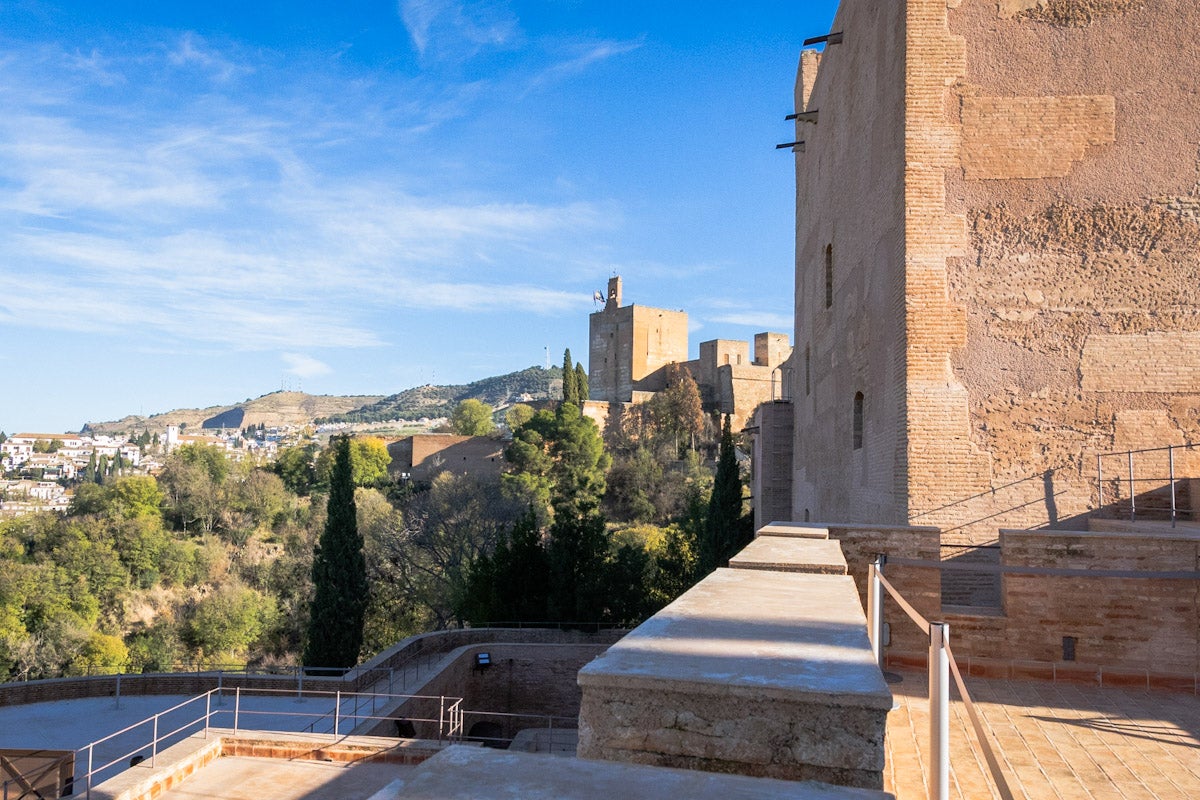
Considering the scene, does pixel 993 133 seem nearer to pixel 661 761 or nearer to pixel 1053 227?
pixel 1053 227

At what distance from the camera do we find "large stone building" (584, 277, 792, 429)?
51281 millimetres

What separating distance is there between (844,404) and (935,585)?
268 inches

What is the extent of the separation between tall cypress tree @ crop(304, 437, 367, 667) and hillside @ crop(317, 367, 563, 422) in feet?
335

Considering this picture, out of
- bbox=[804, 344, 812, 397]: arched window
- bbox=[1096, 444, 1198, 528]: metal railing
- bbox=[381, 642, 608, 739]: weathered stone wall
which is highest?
bbox=[804, 344, 812, 397]: arched window

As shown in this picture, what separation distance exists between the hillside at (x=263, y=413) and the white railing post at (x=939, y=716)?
16953 cm

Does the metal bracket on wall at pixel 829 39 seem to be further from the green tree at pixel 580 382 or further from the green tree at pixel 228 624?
the green tree at pixel 580 382

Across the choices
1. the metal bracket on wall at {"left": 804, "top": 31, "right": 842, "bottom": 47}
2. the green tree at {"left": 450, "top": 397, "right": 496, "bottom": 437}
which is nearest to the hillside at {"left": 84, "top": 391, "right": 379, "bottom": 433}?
the green tree at {"left": 450, "top": 397, "right": 496, "bottom": 437}

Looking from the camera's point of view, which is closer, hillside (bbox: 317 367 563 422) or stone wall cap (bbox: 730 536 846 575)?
stone wall cap (bbox: 730 536 846 575)

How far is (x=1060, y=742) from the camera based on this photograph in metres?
3.79

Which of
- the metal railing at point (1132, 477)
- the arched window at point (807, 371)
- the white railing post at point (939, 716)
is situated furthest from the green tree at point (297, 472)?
the white railing post at point (939, 716)

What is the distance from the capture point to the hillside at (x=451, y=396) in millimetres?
134125

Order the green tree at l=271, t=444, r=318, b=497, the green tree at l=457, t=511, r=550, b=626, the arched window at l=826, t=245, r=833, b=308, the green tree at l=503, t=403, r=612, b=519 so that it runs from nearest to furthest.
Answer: the arched window at l=826, t=245, r=833, b=308
the green tree at l=457, t=511, r=550, b=626
the green tree at l=503, t=403, r=612, b=519
the green tree at l=271, t=444, r=318, b=497

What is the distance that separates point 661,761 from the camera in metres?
1.83

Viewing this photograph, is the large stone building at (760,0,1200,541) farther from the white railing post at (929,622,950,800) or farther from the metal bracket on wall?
the white railing post at (929,622,950,800)
